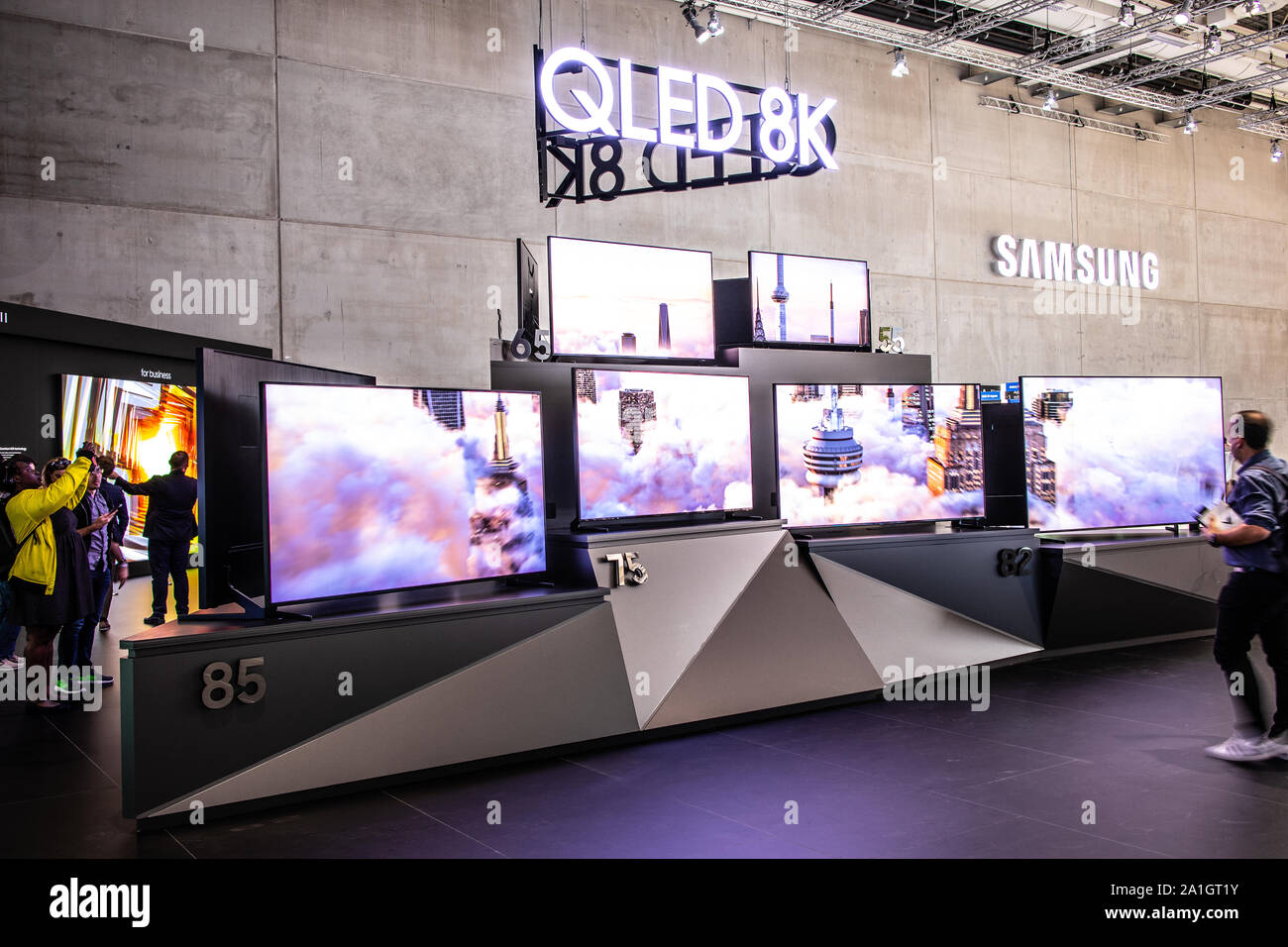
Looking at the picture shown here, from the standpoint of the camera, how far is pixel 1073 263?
519 inches

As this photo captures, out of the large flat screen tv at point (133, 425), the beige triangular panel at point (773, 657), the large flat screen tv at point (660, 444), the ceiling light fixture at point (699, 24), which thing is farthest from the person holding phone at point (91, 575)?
the ceiling light fixture at point (699, 24)

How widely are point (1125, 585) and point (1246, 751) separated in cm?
283

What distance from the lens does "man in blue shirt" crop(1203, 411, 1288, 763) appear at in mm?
4133

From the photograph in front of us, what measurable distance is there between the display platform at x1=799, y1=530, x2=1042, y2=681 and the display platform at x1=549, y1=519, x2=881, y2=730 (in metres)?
0.15

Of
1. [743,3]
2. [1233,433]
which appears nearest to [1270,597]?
[1233,433]

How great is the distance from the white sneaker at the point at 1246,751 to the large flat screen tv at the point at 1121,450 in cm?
279

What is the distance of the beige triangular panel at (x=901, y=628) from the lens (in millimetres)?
5809

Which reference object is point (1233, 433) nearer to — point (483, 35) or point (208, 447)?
point (208, 447)

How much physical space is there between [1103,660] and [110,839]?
5887 mm

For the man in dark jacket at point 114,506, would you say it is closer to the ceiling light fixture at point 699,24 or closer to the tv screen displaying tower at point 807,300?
the tv screen displaying tower at point 807,300

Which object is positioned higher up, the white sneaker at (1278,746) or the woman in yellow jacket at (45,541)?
the woman in yellow jacket at (45,541)

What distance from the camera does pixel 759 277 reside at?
691 centimetres

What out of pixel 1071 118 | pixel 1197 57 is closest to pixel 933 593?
pixel 1197 57

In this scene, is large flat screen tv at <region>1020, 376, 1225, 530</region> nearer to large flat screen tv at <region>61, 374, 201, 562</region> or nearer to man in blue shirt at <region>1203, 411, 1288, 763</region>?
man in blue shirt at <region>1203, 411, 1288, 763</region>
